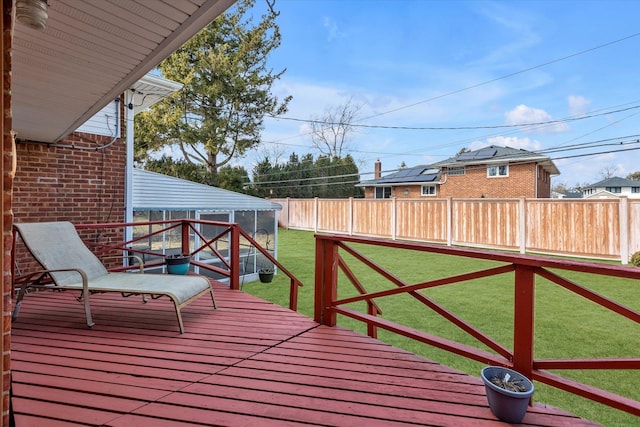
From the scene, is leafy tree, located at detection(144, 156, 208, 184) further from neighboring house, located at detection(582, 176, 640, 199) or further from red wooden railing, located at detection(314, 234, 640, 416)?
neighboring house, located at detection(582, 176, 640, 199)

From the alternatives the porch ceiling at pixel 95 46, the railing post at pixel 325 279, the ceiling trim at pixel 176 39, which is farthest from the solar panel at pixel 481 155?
the porch ceiling at pixel 95 46

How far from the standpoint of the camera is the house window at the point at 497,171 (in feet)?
63.4

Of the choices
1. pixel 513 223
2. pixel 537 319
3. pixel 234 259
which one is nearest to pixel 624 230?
pixel 513 223

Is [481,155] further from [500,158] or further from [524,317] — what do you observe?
[524,317]

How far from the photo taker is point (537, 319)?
5.35 m

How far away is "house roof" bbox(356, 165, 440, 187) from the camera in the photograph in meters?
23.0

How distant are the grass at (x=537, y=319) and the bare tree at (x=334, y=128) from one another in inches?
761

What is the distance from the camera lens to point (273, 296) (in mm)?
7387

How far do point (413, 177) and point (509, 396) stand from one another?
23179 mm

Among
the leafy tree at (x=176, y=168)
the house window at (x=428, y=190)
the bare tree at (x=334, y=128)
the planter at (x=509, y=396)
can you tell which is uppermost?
the bare tree at (x=334, y=128)

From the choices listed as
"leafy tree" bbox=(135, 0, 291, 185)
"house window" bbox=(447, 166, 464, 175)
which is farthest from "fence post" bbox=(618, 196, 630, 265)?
"leafy tree" bbox=(135, 0, 291, 185)

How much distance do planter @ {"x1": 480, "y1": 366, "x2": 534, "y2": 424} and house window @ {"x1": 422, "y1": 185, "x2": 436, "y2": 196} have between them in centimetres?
2193

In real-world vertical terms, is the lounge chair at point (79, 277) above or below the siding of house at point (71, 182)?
below

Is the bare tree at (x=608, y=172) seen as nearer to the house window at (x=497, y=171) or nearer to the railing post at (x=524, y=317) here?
the house window at (x=497, y=171)
